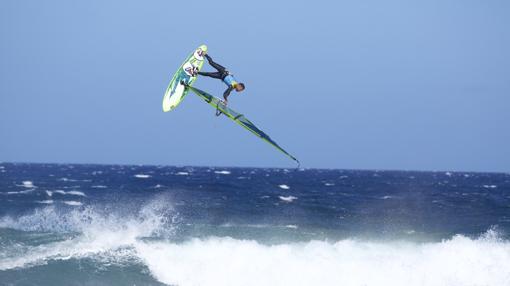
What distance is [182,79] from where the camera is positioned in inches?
467

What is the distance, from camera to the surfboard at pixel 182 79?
11.5 meters

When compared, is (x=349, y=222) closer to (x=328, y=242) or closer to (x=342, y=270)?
(x=328, y=242)

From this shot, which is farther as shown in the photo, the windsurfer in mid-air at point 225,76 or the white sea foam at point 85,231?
the white sea foam at point 85,231

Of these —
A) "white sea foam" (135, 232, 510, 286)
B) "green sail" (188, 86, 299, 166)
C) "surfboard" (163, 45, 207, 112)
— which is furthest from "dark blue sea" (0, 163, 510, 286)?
"surfboard" (163, 45, 207, 112)

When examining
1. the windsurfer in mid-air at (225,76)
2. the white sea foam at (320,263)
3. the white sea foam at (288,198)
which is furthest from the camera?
the white sea foam at (288,198)

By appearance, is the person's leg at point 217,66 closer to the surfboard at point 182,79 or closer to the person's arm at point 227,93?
the person's arm at point 227,93

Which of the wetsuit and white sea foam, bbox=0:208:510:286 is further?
white sea foam, bbox=0:208:510:286

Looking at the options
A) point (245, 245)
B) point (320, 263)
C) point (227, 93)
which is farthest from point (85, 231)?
point (227, 93)

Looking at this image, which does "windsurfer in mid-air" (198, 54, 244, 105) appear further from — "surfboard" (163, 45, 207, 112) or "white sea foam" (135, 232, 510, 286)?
"white sea foam" (135, 232, 510, 286)

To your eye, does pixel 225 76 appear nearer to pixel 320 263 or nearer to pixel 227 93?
pixel 227 93

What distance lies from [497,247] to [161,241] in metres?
12.8

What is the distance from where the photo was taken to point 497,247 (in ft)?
66.5

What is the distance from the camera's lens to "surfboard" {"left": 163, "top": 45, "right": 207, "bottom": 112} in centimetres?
1146

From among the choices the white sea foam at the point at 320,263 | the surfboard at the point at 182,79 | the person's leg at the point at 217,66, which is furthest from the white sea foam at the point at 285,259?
the person's leg at the point at 217,66
